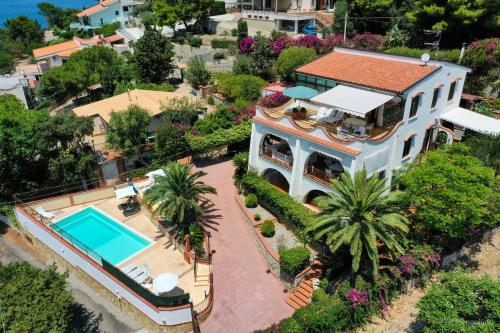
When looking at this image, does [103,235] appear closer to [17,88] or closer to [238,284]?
[238,284]

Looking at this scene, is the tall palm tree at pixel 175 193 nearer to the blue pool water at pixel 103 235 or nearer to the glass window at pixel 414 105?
the blue pool water at pixel 103 235

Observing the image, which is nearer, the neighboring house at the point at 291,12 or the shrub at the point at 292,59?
the shrub at the point at 292,59

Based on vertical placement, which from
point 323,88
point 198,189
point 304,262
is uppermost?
point 323,88

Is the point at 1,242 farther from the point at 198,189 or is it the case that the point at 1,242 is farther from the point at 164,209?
the point at 198,189

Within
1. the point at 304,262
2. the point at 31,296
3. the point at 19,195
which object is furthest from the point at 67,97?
the point at 304,262

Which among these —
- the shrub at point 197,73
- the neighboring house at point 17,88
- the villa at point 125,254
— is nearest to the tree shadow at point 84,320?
the villa at point 125,254

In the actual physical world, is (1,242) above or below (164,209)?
below
